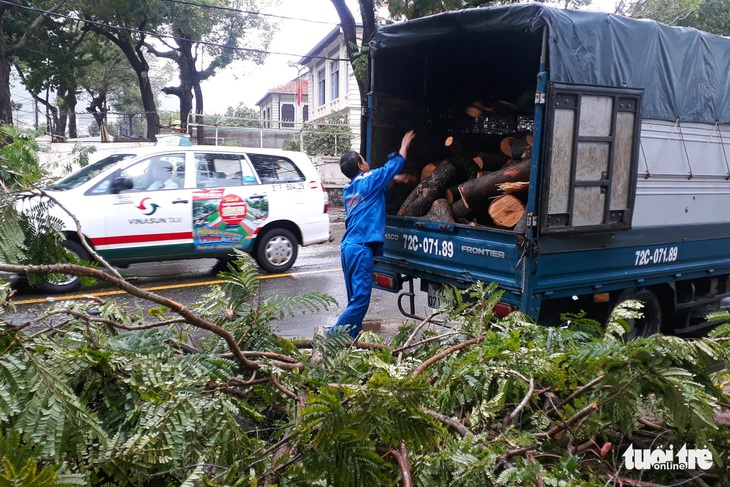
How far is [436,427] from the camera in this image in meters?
1.71

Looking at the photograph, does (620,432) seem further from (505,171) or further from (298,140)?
(298,140)

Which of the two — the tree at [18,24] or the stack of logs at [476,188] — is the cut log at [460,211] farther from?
the tree at [18,24]

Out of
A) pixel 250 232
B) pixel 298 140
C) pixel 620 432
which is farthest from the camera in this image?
pixel 298 140

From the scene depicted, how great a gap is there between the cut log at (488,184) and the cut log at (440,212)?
17cm

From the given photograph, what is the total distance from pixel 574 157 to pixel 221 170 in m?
5.69

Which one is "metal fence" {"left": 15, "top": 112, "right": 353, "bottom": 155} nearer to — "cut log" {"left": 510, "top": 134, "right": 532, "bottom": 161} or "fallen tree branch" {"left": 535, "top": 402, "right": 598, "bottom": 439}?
"cut log" {"left": 510, "top": 134, "right": 532, "bottom": 161}

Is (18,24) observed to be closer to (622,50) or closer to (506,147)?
(506,147)

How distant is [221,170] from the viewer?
889 centimetres

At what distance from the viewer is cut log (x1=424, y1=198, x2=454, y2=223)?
222 inches

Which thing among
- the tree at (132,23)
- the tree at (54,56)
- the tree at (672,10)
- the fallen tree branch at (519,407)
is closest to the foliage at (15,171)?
the fallen tree branch at (519,407)

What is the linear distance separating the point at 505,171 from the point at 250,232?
15.5ft

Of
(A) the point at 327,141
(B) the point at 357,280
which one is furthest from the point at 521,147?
(A) the point at 327,141

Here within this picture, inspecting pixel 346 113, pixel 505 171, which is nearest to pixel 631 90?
pixel 505 171

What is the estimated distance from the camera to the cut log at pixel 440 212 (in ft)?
18.5
